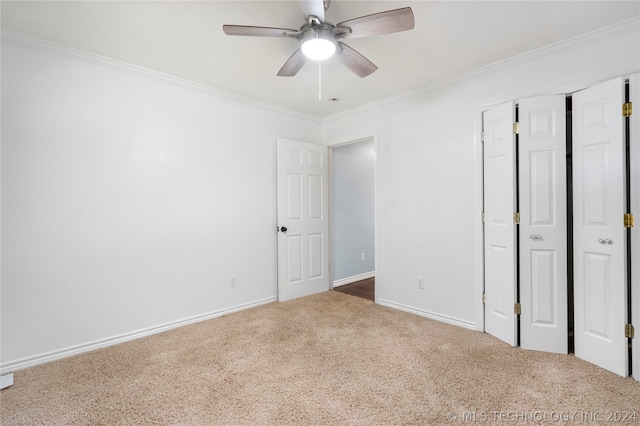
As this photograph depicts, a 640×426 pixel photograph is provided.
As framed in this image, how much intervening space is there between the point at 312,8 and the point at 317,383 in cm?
229

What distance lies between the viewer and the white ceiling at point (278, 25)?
1.95 m

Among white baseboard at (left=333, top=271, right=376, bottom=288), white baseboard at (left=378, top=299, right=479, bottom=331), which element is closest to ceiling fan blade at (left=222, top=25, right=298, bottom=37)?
white baseboard at (left=378, top=299, right=479, bottom=331)

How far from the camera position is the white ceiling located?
6.40 ft

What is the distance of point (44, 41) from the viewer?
231 cm

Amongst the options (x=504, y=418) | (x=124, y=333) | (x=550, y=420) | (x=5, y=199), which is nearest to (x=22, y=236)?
(x=5, y=199)

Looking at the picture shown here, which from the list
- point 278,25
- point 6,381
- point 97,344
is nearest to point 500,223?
point 278,25

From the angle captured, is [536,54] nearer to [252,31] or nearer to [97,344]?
[252,31]

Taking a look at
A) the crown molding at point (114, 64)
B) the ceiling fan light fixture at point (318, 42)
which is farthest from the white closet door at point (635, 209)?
the crown molding at point (114, 64)

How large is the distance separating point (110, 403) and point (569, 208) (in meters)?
3.67

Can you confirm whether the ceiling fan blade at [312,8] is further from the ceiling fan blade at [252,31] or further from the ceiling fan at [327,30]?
the ceiling fan blade at [252,31]

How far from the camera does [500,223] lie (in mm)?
2666

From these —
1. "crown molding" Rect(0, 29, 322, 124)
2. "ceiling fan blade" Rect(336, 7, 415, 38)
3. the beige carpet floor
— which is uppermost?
"crown molding" Rect(0, 29, 322, 124)

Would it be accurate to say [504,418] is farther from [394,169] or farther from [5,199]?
[5,199]

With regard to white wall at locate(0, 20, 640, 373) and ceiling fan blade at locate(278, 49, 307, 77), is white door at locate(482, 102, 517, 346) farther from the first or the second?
ceiling fan blade at locate(278, 49, 307, 77)
